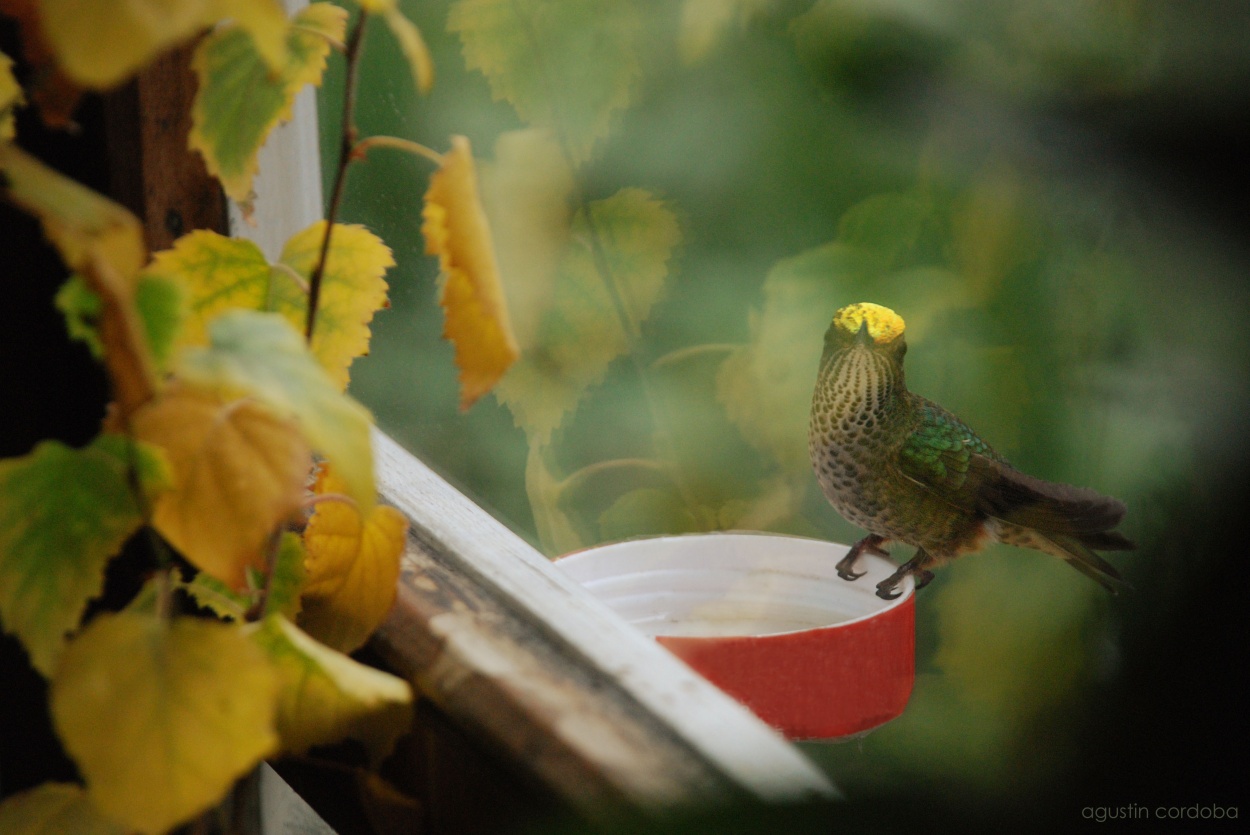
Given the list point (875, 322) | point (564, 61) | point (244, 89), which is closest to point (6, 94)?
point (244, 89)

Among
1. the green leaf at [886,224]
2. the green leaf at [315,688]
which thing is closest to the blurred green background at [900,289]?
the green leaf at [886,224]

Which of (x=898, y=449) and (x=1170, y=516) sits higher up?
(x=1170, y=516)

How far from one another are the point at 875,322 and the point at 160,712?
37 cm

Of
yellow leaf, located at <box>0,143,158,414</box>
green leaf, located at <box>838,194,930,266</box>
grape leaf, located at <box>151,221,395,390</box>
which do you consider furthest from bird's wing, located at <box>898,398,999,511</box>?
yellow leaf, located at <box>0,143,158,414</box>

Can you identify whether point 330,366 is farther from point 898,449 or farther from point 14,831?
point 898,449

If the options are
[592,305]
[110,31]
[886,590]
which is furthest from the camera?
[592,305]

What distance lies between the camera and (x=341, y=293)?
14.0 inches

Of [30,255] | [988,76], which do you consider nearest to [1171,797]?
[988,76]

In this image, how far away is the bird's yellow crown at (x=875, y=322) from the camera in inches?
20.2

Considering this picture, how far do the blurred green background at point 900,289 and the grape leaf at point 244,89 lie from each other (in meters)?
0.22

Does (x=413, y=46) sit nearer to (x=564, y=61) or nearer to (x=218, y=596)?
(x=218, y=596)

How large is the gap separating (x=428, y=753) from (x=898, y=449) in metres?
0.28

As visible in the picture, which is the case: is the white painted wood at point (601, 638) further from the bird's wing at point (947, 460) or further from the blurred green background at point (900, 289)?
the bird's wing at point (947, 460)

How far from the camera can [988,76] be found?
1.42 ft
